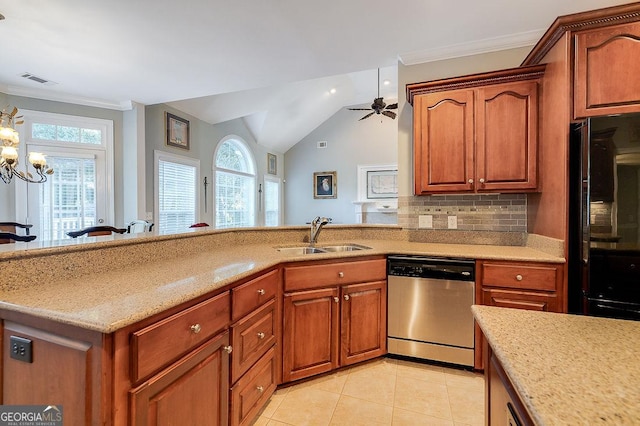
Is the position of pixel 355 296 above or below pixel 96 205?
below

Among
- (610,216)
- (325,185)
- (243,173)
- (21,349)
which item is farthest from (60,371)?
(325,185)

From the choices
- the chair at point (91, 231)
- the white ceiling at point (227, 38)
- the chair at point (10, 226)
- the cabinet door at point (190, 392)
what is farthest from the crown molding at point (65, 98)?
the cabinet door at point (190, 392)

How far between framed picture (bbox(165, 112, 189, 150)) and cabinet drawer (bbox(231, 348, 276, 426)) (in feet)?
13.1

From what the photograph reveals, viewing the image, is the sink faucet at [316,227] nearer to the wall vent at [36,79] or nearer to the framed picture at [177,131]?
the framed picture at [177,131]

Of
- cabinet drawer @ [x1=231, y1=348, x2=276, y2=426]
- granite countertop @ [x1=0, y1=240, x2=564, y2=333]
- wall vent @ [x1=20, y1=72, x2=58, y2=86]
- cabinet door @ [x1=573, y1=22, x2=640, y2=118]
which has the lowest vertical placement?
cabinet drawer @ [x1=231, y1=348, x2=276, y2=426]

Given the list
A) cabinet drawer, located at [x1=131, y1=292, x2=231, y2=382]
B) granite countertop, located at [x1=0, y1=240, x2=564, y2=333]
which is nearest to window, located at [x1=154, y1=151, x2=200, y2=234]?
granite countertop, located at [x1=0, y1=240, x2=564, y2=333]

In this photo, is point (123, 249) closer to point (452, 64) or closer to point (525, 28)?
point (452, 64)

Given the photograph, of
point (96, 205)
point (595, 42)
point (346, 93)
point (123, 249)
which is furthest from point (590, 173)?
point (346, 93)

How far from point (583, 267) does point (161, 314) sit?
221cm

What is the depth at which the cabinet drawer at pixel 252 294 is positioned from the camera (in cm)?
142

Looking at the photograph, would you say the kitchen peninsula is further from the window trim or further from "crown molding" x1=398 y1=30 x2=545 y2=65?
A: the window trim

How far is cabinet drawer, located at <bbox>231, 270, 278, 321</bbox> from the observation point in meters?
1.42

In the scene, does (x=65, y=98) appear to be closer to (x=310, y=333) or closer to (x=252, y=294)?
(x=252, y=294)

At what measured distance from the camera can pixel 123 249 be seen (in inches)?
60.8
